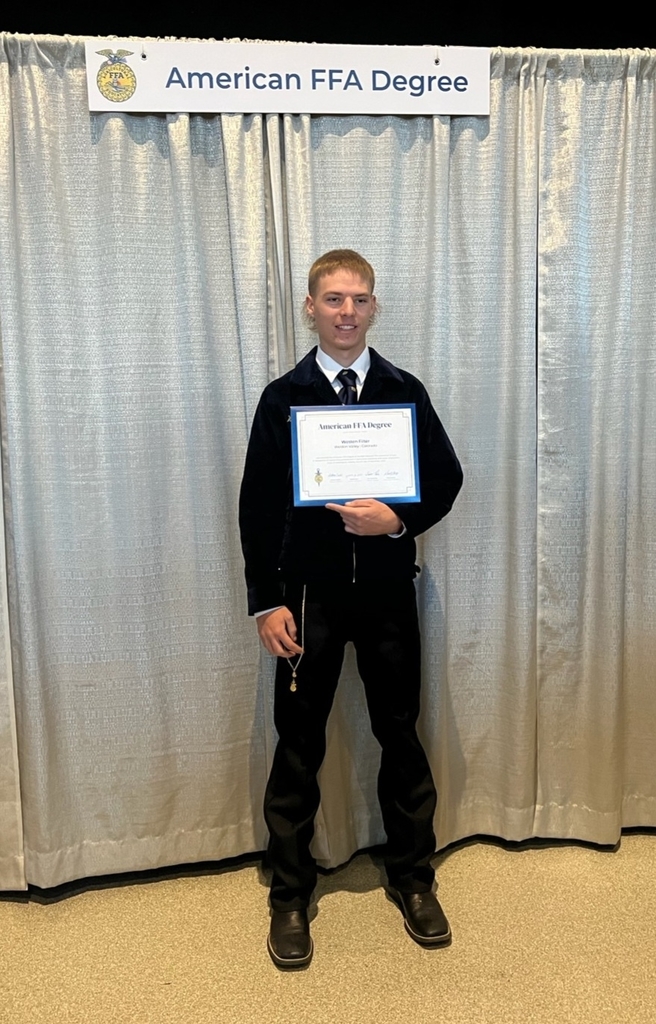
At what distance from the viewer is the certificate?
6.34 ft

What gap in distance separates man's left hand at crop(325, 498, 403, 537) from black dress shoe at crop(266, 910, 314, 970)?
Answer: 1.02m

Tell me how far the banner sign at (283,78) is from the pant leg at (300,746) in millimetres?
1306

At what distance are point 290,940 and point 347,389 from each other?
1.40 m

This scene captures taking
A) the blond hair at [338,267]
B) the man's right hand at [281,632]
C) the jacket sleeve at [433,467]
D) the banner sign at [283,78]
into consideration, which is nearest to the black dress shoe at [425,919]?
the man's right hand at [281,632]

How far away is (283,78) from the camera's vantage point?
83.1 inches

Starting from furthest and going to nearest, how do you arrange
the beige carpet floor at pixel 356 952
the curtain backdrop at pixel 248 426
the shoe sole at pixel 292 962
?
the curtain backdrop at pixel 248 426 < the shoe sole at pixel 292 962 < the beige carpet floor at pixel 356 952

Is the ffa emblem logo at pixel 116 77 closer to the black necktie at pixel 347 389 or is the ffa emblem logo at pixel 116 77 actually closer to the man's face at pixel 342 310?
the man's face at pixel 342 310

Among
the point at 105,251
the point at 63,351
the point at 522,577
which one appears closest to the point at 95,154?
the point at 105,251

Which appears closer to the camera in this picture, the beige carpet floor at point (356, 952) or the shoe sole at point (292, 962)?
the beige carpet floor at point (356, 952)

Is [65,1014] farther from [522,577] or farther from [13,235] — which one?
[13,235]

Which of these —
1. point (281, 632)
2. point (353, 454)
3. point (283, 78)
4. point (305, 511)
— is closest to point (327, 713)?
point (281, 632)

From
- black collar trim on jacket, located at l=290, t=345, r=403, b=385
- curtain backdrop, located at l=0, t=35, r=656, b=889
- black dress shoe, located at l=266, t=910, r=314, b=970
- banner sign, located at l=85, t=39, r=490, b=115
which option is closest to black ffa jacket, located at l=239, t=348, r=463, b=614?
black collar trim on jacket, located at l=290, t=345, r=403, b=385

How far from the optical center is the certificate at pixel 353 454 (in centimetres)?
193

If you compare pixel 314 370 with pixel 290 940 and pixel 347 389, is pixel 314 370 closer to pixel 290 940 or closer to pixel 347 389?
pixel 347 389
